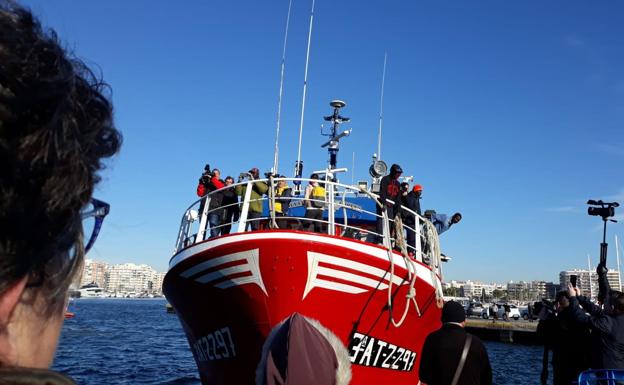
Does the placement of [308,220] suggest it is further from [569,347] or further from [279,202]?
[569,347]

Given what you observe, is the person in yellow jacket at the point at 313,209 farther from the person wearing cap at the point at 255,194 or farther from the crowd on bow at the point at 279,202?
the person wearing cap at the point at 255,194

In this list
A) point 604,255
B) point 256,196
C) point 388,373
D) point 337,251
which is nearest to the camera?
point 337,251

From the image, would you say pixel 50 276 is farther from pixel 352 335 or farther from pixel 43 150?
pixel 352 335

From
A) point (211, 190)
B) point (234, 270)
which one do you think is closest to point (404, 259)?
point (234, 270)

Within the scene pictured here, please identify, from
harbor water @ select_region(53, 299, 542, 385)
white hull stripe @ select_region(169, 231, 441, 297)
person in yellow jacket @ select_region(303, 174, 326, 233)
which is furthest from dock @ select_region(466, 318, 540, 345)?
white hull stripe @ select_region(169, 231, 441, 297)

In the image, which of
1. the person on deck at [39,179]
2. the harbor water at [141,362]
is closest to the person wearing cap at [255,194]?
the person on deck at [39,179]

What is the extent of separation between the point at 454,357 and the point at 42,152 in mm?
4932

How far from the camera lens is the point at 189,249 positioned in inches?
348

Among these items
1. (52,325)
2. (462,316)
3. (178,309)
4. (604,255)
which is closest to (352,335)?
(462,316)

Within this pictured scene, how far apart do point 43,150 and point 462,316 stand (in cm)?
514

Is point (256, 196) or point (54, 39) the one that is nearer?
point (54, 39)

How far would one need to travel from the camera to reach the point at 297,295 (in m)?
7.71

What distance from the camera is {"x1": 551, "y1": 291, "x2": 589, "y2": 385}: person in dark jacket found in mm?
8688

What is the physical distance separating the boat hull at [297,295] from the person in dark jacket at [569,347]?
2460 mm
